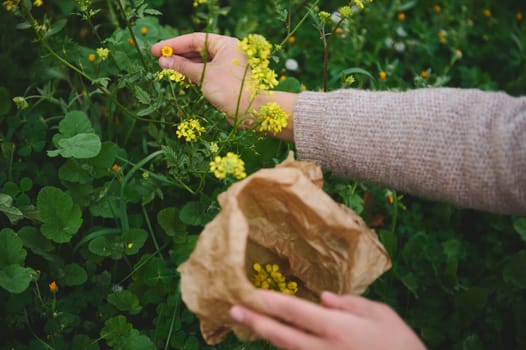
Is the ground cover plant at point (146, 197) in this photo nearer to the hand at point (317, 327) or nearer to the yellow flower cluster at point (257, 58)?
the yellow flower cluster at point (257, 58)

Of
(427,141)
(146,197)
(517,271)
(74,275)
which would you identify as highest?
(427,141)

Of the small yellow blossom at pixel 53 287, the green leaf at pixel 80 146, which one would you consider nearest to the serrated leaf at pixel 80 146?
the green leaf at pixel 80 146

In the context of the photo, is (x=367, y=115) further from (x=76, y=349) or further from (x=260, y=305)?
(x=76, y=349)

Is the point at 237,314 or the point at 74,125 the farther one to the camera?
the point at 74,125

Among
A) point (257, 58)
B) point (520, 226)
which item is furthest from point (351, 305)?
point (520, 226)

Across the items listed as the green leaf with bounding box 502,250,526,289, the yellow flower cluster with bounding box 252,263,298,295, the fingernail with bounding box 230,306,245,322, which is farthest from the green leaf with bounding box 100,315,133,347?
the green leaf with bounding box 502,250,526,289

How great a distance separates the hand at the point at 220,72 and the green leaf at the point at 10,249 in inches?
22.4

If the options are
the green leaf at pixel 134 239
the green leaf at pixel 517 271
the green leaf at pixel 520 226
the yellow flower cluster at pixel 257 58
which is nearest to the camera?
the yellow flower cluster at pixel 257 58

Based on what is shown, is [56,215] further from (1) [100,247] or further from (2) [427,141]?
(2) [427,141]

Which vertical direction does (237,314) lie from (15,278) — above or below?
above

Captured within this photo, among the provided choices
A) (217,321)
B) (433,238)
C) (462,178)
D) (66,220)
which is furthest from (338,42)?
(217,321)

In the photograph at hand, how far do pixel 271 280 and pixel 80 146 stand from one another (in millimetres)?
610

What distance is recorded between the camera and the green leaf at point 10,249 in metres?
1.23

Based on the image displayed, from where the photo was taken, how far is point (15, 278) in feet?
3.90
